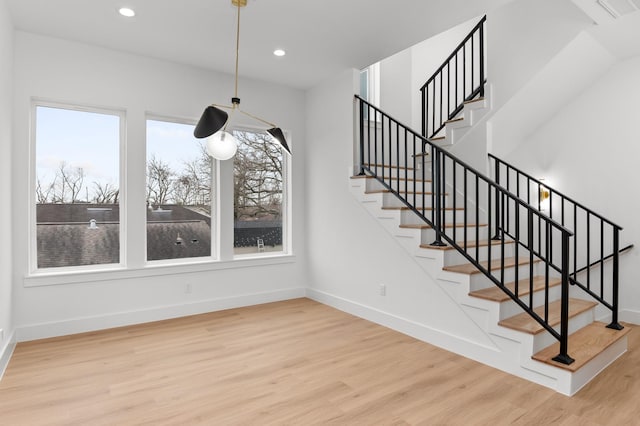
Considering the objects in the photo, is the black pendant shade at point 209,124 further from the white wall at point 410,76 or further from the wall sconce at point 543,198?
the wall sconce at point 543,198

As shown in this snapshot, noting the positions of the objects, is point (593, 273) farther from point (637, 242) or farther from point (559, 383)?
point (559, 383)

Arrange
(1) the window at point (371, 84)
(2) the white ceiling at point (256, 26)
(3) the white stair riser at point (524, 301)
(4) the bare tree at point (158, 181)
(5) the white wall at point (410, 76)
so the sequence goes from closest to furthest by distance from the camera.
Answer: (3) the white stair riser at point (524, 301) → (2) the white ceiling at point (256, 26) → (4) the bare tree at point (158, 181) → (5) the white wall at point (410, 76) → (1) the window at point (371, 84)

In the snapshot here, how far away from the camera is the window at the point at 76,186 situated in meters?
3.81

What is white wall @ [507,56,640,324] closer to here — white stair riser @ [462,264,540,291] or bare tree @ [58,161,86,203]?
white stair riser @ [462,264,540,291]

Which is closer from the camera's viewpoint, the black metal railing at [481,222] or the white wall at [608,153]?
the black metal railing at [481,222]

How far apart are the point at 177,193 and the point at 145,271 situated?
991 millimetres

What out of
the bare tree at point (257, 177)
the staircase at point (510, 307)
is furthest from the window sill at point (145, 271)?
the staircase at point (510, 307)

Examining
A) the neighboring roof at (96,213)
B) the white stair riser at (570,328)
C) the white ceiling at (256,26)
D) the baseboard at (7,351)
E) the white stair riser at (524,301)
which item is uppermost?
the white ceiling at (256,26)

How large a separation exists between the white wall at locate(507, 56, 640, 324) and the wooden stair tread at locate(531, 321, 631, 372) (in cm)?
131

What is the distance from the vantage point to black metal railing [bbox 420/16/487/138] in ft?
16.3

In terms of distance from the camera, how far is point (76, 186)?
13.0 ft

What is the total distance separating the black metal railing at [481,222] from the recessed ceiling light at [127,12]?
2.48m

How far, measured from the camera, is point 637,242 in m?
4.09

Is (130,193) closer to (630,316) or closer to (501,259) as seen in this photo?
(501,259)
